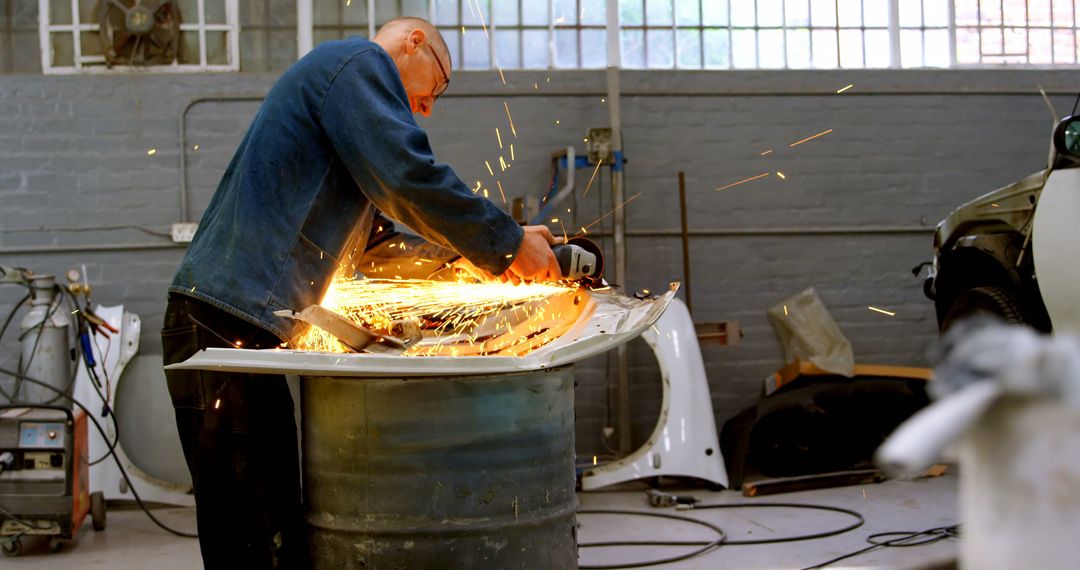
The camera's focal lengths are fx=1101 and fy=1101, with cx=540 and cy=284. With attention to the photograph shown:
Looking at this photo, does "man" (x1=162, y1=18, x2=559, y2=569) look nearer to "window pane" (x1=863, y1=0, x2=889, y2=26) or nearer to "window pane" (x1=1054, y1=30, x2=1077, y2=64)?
"window pane" (x1=863, y1=0, x2=889, y2=26)

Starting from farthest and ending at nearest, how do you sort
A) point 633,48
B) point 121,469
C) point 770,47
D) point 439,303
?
point 770,47, point 633,48, point 121,469, point 439,303

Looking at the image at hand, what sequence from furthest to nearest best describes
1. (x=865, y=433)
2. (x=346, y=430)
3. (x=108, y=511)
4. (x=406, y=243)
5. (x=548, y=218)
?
1. (x=548, y=218)
2. (x=865, y=433)
3. (x=108, y=511)
4. (x=406, y=243)
5. (x=346, y=430)

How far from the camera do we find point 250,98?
19.5ft

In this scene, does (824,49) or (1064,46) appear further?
(1064,46)

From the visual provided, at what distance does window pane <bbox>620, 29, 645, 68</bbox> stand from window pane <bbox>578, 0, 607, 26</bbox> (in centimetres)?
14

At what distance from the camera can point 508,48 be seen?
20.3 ft

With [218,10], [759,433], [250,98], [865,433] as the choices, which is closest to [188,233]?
[250,98]

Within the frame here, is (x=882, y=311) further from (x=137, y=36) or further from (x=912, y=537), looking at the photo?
(x=137, y=36)

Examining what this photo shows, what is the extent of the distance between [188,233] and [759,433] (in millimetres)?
3164

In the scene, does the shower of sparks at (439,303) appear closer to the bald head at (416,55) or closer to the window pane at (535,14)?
the bald head at (416,55)

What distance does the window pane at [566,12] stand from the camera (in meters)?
6.20

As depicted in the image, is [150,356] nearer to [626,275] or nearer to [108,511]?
[108,511]

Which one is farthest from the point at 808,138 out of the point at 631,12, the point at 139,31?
the point at 139,31

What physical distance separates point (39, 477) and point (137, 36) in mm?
2685
